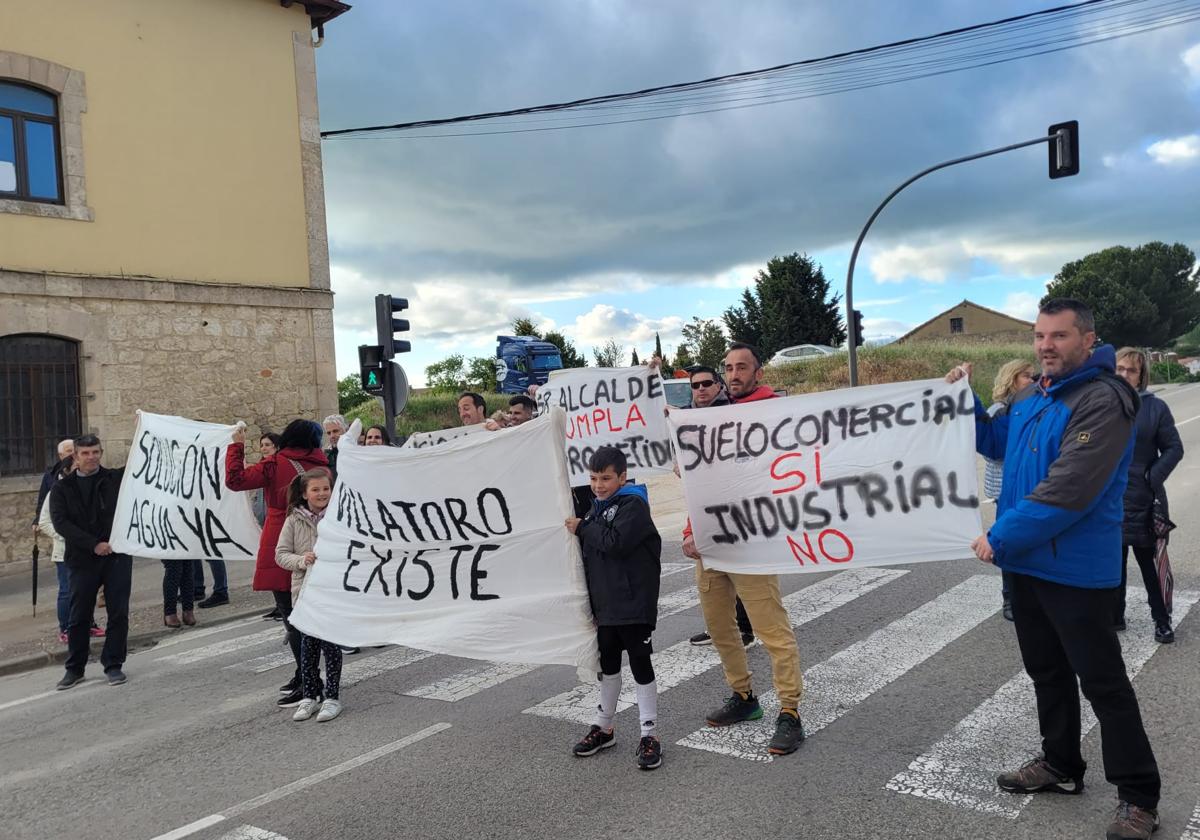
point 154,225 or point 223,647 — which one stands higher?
point 154,225

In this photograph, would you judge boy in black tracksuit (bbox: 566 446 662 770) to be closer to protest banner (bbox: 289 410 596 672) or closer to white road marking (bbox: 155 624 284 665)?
protest banner (bbox: 289 410 596 672)

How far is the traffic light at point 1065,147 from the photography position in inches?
650

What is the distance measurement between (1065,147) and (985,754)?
15667 mm

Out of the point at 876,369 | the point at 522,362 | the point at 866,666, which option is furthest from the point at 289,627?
the point at 876,369

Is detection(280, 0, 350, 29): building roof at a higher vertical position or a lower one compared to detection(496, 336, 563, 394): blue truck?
higher

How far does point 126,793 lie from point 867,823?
3629 mm

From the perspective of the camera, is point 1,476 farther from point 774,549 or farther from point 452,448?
point 774,549

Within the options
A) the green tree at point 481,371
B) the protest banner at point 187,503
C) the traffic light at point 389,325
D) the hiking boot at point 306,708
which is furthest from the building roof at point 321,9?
the green tree at point 481,371

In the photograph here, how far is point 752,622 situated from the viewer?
15.1 ft

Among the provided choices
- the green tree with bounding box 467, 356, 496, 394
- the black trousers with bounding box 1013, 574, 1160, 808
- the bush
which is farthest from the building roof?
the green tree with bounding box 467, 356, 496, 394

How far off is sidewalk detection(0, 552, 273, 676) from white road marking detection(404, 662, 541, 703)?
3.67 meters

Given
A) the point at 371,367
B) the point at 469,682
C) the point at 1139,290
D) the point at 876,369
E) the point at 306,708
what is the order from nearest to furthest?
the point at 306,708 → the point at 469,682 → the point at 371,367 → the point at 876,369 → the point at 1139,290

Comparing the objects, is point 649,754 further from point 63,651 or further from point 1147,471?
point 63,651

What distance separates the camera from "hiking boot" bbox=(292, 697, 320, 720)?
540cm
